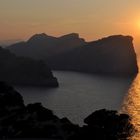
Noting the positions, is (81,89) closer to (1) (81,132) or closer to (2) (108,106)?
(2) (108,106)

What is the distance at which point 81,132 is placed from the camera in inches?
2338

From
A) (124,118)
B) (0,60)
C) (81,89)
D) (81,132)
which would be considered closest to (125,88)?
(81,89)

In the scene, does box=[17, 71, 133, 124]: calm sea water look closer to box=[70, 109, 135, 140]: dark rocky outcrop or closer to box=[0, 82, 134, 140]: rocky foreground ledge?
box=[0, 82, 134, 140]: rocky foreground ledge

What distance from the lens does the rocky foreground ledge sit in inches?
2559

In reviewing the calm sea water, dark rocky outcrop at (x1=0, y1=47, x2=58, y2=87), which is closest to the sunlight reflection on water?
the calm sea water

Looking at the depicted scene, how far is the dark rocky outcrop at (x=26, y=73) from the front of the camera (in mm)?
184288

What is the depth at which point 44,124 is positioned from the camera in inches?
2717

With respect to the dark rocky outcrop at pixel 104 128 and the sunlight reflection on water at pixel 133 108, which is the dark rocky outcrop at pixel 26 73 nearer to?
the sunlight reflection on water at pixel 133 108

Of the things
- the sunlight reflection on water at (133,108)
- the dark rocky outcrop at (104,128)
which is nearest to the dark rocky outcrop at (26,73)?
the sunlight reflection on water at (133,108)

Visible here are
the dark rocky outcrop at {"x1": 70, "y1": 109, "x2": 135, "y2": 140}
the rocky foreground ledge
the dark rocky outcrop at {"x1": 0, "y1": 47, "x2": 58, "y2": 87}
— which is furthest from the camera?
the dark rocky outcrop at {"x1": 0, "y1": 47, "x2": 58, "y2": 87}

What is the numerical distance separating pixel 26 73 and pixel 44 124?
12167cm

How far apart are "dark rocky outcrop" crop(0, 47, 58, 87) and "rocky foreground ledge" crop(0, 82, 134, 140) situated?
4239 inches

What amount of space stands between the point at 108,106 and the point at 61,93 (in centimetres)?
3487

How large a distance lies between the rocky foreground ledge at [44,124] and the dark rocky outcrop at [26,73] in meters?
108
